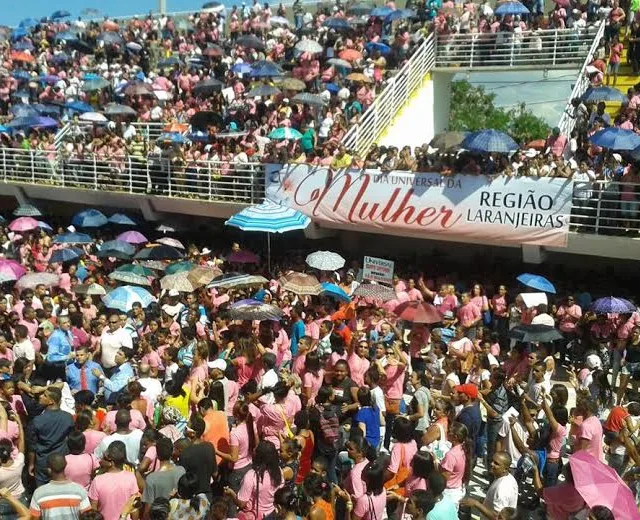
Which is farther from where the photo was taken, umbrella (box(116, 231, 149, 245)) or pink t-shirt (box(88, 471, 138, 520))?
umbrella (box(116, 231, 149, 245))

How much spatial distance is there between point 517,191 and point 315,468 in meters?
8.45

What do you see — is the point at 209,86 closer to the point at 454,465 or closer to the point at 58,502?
the point at 454,465

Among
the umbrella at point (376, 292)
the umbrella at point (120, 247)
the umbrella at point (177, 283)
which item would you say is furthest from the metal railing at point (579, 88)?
the umbrella at point (120, 247)

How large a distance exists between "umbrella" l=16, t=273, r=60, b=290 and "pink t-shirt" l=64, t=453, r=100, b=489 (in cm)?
732

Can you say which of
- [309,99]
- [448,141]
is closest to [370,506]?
[448,141]

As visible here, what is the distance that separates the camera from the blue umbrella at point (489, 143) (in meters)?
12.8

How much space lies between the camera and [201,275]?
12438mm

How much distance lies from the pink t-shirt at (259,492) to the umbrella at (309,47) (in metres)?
16.2

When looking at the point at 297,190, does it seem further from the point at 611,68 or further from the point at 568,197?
the point at 611,68

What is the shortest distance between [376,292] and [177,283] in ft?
10.8

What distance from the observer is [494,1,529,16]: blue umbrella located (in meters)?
18.5

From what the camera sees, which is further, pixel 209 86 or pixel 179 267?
pixel 209 86

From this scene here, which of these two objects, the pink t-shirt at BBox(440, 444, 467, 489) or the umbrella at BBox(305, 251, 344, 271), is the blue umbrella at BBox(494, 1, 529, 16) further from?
the pink t-shirt at BBox(440, 444, 467, 489)

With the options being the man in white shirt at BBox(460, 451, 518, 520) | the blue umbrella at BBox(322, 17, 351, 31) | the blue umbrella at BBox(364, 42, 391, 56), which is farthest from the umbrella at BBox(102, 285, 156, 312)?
the blue umbrella at BBox(322, 17, 351, 31)
